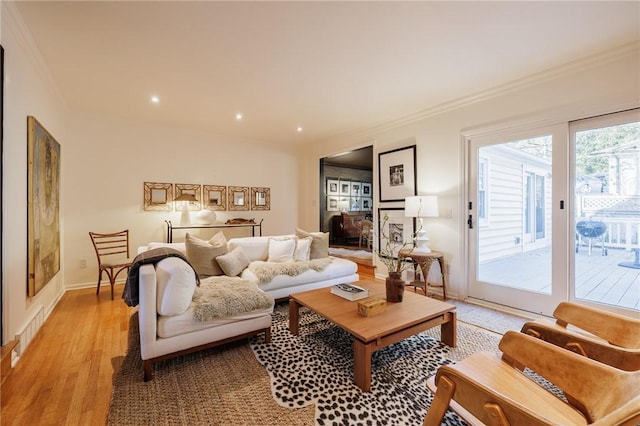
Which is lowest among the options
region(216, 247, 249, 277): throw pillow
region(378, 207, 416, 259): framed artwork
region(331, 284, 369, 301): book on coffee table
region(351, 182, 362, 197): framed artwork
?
region(331, 284, 369, 301): book on coffee table

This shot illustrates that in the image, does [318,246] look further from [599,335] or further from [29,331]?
[29,331]

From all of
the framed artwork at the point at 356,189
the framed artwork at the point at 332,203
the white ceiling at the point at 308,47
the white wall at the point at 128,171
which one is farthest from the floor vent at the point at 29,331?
the framed artwork at the point at 356,189

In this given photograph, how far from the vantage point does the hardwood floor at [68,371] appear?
151 centimetres

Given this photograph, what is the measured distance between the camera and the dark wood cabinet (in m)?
7.84

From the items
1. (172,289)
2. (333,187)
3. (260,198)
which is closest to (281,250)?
(172,289)

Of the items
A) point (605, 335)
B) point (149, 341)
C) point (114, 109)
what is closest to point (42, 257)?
point (149, 341)

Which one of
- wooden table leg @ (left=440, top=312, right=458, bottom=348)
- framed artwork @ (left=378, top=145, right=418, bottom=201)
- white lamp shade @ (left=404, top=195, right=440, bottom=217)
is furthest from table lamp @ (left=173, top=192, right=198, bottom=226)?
wooden table leg @ (left=440, top=312, right=458, bottom=348)

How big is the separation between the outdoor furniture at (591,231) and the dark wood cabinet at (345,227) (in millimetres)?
5485

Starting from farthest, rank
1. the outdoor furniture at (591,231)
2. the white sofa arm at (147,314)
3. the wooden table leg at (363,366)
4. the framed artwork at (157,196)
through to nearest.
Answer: the framed artwork at (157,196) < the outdoor furniture at (591,231) < the white sofa arm at (147,314) < the wooden table leg at (363,366)

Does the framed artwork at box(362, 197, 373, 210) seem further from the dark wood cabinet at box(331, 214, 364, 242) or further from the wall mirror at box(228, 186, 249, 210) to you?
the wall mirror at box(228, 186, 249, 210)

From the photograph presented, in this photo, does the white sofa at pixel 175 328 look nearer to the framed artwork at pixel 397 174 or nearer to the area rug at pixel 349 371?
the area rug at pixel 349 371

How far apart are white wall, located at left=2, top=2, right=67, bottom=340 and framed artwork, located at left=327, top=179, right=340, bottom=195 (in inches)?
242

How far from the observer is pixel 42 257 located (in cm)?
265

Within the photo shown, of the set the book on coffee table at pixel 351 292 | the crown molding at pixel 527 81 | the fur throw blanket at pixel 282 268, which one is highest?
the crown molding at pixel 527 81
